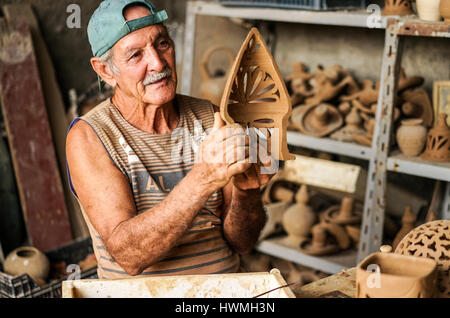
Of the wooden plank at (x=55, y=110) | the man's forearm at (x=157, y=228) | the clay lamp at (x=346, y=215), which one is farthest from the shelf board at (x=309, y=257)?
the man's forearm at (x=157, y=228)

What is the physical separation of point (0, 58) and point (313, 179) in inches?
68.6

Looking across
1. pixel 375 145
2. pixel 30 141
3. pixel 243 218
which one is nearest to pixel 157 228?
pixel 243 218

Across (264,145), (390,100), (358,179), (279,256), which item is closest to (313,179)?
(358,179)

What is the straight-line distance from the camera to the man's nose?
1.64 metres

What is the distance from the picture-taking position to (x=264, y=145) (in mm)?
1546

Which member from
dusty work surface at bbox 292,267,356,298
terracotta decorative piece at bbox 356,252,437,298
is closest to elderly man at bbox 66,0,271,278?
dusty work surface at bbox 292,267,356,298

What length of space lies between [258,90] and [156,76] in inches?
12.2

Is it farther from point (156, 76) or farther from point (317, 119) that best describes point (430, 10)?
point (156, 76)

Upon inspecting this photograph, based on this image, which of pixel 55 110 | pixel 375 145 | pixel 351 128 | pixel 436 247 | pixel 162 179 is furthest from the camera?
pixel 55 110

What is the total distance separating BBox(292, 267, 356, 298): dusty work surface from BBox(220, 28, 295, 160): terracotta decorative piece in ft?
1.17

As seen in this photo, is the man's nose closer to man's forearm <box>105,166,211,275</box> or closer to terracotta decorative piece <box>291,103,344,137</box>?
man's forearm <box>105,166,211,275</box>

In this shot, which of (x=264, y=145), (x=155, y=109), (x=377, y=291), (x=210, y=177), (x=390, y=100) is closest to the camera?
(x=377, y=291)

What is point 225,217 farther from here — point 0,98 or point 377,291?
point 0,98

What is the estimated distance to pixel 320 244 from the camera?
2875 mm
